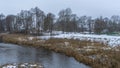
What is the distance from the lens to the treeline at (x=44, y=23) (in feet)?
300

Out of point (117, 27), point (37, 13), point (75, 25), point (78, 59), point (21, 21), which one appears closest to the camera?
point (78, 59)

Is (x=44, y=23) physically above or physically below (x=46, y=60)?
above

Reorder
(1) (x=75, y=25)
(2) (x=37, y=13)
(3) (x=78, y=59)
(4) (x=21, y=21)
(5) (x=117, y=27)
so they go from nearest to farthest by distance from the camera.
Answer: (3) (x=78, y=59)
(2) (x=37, y=13)
(4) (x=21, y=21)
(1) (x=75, y=25)
(5) (x=117, y=27)

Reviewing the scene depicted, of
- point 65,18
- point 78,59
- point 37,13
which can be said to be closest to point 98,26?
point 65,18

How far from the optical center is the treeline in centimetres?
9156

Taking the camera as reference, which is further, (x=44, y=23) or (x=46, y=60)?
(x=44, y=23)

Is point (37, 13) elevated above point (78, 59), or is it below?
above

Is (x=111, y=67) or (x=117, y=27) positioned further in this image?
(x=117, y=27)

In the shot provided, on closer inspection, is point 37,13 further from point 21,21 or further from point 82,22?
point 82,22

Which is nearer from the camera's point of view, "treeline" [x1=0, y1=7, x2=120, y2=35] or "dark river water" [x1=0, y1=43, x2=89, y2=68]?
"dark river water" [x1=0, y1=43, x2=89, y2=68]

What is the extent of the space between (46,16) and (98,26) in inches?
763

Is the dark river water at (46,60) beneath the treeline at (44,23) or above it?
beneath

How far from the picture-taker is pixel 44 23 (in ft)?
294

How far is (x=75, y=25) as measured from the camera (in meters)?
105
